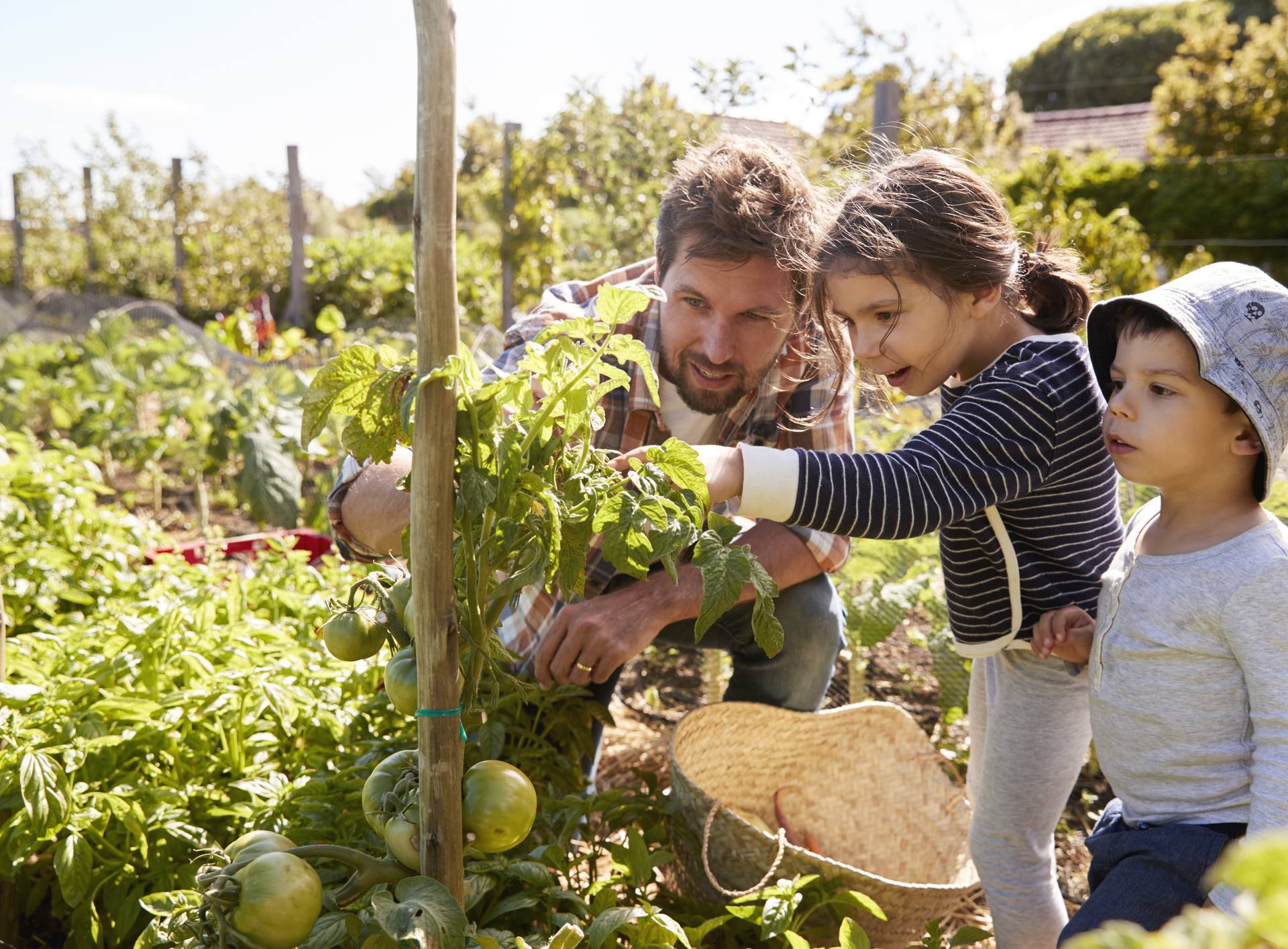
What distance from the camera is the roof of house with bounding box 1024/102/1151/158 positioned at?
1644cm

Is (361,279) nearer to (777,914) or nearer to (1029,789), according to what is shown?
(1029,789)

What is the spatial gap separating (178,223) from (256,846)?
436 inches

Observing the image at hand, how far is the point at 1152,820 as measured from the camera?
1.26 meters

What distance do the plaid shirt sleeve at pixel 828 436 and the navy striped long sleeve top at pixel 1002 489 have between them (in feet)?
1.25

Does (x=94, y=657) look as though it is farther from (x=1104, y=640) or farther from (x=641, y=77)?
(x=641, y=77)

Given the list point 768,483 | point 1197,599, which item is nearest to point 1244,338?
point 1197,599

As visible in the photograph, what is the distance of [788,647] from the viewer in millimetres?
1977

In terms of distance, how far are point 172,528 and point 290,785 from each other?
342 cm

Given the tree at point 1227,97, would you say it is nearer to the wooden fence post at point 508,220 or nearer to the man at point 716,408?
the wooden fence post at point 508,220

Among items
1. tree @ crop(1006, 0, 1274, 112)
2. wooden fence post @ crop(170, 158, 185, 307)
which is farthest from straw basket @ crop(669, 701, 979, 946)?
tree @ crop(1006, 0, 1274, 112)

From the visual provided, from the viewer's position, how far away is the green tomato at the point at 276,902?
31.7 inches

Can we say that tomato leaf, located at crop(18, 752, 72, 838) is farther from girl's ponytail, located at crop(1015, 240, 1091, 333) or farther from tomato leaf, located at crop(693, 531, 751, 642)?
girl's ponytail, located at crop(1015, 240, 1091, 333)

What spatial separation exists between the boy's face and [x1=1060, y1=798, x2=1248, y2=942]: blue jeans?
0.42m

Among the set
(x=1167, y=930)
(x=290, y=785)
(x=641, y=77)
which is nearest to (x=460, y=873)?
(x=290, y=785)
